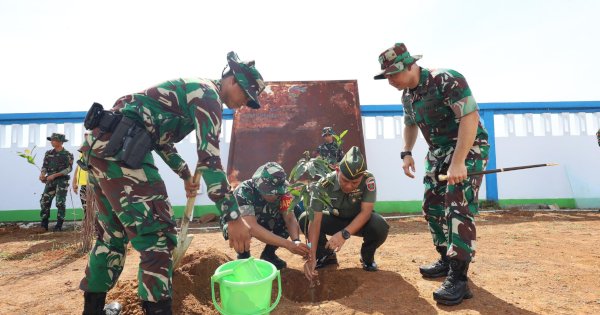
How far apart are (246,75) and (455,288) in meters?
1.73

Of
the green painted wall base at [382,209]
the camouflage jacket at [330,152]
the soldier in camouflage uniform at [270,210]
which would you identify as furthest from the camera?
the green painted wall base at [382,209]

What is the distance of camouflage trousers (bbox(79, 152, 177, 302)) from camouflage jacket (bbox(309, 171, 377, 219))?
1336 mm

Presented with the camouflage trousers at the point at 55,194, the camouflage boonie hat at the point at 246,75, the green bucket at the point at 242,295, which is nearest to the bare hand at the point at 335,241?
the green bucket at the point at 242,295

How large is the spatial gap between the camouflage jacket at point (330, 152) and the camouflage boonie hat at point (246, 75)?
13.4ft

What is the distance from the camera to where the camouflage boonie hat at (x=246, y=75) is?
6.00 feet

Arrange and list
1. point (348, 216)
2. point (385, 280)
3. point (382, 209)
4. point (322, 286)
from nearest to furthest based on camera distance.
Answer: point (385, 280)
point (322, 286)
point (348, 216)
point (382, 209)

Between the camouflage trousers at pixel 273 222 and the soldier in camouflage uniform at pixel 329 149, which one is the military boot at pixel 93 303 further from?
the soldier in camouflage uniform at pixel 329 149

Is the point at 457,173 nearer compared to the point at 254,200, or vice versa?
the point at 457,173

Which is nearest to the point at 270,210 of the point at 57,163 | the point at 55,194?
the point at 57,163

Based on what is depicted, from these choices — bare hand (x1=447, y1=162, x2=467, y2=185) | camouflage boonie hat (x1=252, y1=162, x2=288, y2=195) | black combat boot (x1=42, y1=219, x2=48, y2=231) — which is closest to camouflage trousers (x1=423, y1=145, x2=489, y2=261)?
bare hand (x1=447, y1=162, x2=467, y2=185)

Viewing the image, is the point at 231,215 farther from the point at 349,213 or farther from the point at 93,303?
the point at 349,213

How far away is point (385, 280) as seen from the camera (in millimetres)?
2561

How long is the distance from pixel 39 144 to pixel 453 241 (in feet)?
28.1

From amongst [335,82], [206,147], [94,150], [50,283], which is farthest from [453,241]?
[335,82]
